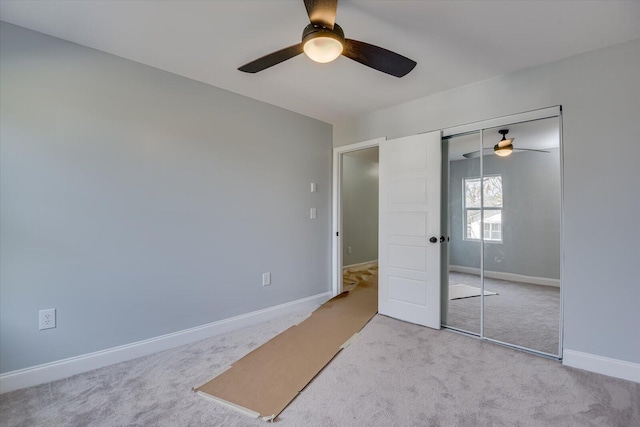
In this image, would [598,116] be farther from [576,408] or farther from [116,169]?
[116,169]

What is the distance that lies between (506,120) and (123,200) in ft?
10.9

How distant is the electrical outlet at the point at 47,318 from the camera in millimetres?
1951

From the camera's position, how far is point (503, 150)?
102 inches

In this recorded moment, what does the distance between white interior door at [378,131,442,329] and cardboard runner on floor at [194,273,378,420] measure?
452 millimetres

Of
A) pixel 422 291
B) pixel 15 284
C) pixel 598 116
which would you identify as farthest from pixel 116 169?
pixel 598 116

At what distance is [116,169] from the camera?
88.3 inches

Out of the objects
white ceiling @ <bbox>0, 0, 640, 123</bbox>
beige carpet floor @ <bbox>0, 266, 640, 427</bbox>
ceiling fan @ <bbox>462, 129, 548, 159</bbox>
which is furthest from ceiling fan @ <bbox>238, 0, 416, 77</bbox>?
beige carpet floor @ <bbox>0, 266, 640, 427</bbox>

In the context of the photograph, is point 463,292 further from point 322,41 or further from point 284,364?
point 322,41

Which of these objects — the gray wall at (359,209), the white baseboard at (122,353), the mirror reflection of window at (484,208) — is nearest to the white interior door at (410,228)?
the mirror reflection of window at (484,208)

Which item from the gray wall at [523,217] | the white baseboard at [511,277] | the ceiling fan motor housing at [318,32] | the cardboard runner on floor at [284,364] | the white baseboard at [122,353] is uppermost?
the ceiling fan motor housing at [318,32]

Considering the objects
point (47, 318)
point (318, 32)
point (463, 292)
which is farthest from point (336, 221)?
point (47, 318)

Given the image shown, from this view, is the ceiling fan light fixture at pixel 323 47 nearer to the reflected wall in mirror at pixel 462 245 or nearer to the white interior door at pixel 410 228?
the white interior door at pixel 410 228

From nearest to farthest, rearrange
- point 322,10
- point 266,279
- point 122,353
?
point 322,10, point 122,353, point 266,279

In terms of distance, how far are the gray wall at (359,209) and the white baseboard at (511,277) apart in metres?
2.64
